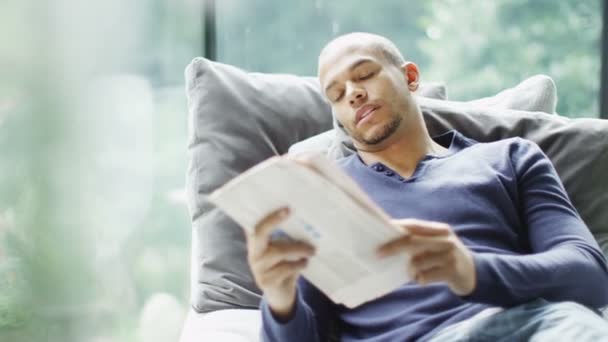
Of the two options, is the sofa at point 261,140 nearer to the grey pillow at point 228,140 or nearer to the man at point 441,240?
the grey pillow at point 228,140

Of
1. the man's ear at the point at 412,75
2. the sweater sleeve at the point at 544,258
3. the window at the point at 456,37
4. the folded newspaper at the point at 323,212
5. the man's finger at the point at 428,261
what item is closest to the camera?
the folded newspaper at the point at 323,212

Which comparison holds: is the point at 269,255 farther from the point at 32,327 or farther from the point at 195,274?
the point at 32,327

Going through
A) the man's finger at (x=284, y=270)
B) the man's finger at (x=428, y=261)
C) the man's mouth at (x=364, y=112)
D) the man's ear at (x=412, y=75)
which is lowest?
the man's finger at (x=284, y=270)

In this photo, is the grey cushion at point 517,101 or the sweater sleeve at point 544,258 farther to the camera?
the grey cushion at point 517,101

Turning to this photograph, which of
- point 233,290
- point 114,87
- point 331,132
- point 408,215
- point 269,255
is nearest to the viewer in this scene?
point 269,255

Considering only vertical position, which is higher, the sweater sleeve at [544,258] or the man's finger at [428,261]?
the man's finger at [428,261]

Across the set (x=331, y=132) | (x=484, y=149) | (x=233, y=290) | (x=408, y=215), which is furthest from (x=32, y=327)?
(x=484, y=149)

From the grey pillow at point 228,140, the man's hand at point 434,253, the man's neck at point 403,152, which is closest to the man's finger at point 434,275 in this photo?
the man's hand at point 434,253

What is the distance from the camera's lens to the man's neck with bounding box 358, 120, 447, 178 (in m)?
1.44

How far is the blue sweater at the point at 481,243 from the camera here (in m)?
1.12

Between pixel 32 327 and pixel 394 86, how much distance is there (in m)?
1.06

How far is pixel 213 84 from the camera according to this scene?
1649 mm

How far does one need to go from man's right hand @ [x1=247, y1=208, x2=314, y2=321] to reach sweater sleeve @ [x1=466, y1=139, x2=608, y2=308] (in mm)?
250

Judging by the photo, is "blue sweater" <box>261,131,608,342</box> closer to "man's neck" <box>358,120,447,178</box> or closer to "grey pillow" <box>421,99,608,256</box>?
"man's neck" <box>358,120,447,178</box>
